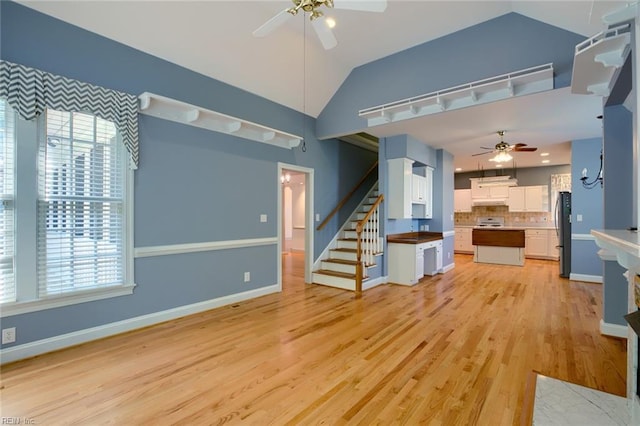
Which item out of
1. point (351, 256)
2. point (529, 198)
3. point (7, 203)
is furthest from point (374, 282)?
point (529, 198)

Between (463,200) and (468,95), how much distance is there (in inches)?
268

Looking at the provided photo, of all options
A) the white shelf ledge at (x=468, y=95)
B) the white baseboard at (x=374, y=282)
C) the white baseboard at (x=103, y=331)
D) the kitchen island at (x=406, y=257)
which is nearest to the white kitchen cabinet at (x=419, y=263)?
the kitchen island at (x=406, y=257)

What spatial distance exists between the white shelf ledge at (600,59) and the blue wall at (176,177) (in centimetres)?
377

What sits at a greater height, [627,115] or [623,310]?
[627,115]

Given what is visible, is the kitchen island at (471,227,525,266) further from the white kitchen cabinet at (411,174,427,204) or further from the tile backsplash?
the white kitchen cabinet at (411,174,427,204)

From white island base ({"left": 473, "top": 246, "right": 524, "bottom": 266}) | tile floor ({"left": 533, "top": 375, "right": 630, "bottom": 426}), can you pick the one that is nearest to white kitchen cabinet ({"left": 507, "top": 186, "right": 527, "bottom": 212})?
white island base ({"left": 473, "top": 246, "right": 524, "bottom": 266})

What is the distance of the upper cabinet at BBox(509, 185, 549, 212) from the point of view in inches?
335

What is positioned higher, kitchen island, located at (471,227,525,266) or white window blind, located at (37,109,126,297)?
white window blind, located at (37,109,126,297)

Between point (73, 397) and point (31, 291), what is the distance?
1.18m

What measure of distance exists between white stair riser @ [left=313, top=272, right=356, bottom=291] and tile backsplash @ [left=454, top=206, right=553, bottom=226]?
22.5ft

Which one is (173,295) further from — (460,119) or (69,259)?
(460,119)

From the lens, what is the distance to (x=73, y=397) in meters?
2.07

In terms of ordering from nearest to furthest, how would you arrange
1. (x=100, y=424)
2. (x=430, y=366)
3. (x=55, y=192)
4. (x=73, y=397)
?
(x=100, y=424) < (x=73, y=397) < (x=430, y=366) < (x=55, y=192)

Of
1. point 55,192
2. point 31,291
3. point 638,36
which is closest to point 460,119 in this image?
point 638,36
